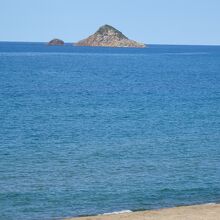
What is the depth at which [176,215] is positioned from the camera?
32125mm

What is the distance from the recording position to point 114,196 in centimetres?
3938

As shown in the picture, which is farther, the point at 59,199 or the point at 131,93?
the point at 131,93

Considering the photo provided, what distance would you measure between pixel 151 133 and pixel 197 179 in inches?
785

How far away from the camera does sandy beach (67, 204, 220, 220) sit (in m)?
31.5

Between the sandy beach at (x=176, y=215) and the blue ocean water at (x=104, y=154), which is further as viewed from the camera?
the blue ocean water at (x=104, y=154)

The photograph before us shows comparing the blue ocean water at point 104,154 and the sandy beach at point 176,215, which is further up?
the sandy beach at point 176,215

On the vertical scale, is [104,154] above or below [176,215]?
below

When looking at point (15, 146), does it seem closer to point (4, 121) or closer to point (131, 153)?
point (131, 153)

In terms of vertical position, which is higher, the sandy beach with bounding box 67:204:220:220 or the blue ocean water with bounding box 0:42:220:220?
the sandy beach with bounding box 67:204:220:220

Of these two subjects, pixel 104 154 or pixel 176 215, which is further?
pixel 104 154

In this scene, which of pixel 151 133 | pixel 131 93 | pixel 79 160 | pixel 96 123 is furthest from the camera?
pixel 131 93

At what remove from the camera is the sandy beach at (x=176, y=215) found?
31484 millimetres

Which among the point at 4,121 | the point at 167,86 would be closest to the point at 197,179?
the point at 4,121

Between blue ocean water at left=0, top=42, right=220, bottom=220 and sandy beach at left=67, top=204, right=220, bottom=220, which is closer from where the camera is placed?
sandy beach at left=67, top=204, right=220, bottom=220
